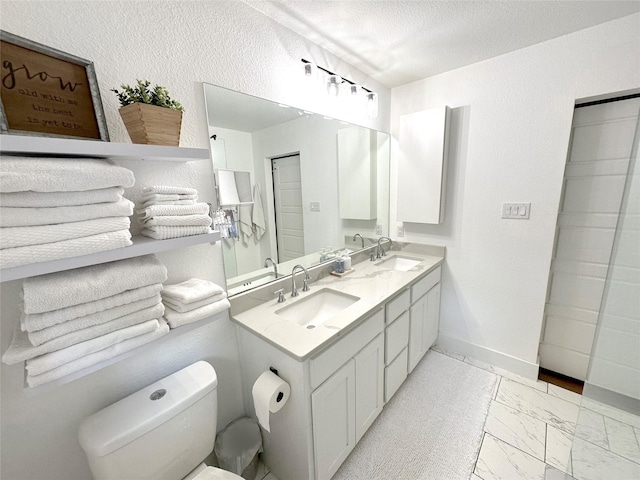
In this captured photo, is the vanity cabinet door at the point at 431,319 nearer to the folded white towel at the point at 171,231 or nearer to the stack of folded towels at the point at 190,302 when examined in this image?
the stack of folded towels at the point at 190,302

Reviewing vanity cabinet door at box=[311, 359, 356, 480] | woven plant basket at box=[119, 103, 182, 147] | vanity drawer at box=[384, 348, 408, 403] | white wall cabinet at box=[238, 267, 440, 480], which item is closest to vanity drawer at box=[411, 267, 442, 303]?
white wall cabinet at box=[238, 267, 440, 480]

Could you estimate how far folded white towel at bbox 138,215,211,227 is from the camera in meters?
0.85

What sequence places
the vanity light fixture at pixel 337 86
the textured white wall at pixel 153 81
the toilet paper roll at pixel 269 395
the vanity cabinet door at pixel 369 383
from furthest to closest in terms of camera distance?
the vanity light fixture at pixel 337 86 < the vanity cabinet door at pixel 369 383 < the toilet paper roll at pixel 269 395 < the textured white wall at pixel 153 81

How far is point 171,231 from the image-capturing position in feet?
2.86

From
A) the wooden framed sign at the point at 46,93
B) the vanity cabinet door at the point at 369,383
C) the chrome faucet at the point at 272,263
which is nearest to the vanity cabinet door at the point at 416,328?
the vanity cabinet door at the point at 369,383

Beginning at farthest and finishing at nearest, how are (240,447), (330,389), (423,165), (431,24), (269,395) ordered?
1. (423,165)
2. (431,24)
3. (240,447)
4. (330,389)
5. (269,395)

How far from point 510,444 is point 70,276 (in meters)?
2.20

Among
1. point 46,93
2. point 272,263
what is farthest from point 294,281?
point 46,93

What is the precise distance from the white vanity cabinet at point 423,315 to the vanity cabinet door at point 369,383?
0.42 m

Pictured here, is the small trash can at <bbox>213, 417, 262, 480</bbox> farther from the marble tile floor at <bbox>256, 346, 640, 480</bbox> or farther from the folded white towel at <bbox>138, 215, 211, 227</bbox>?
the folded white towel at <bbox>138, 215, 211, 227</bbox>

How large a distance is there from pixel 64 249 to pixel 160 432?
0.73 m

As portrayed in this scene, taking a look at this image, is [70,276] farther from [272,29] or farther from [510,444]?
[510,444]

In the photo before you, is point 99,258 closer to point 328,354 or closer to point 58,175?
point 58,175

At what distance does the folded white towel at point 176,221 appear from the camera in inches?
33.5
